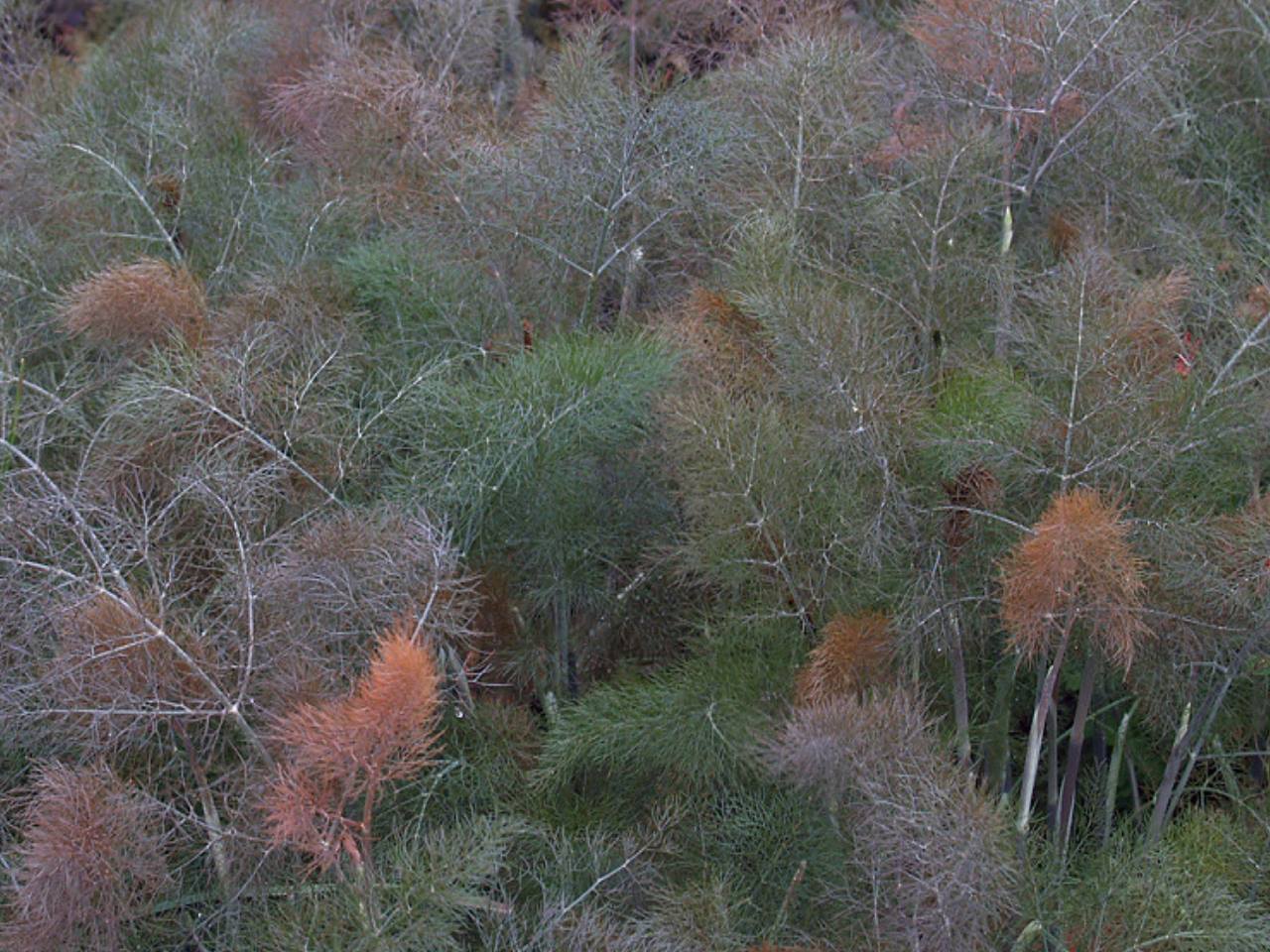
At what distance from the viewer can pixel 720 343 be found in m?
2.09

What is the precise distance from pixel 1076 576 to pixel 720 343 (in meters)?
0.68

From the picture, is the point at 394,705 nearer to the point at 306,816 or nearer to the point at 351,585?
the point at 306,816

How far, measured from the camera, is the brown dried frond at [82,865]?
1572mm

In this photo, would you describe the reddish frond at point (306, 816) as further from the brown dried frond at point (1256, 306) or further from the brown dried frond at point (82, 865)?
the brown dried frond at point (1256, 306)

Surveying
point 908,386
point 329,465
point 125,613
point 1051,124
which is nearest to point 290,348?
point 329,465

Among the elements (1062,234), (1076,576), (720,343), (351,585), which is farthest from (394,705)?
(1062,234)

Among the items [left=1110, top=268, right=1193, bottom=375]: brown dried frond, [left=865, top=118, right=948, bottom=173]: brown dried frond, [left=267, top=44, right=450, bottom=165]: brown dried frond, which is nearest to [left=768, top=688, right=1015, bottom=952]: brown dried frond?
[left=1110, top=268, right=1193, bottom=375]: brown dried frond

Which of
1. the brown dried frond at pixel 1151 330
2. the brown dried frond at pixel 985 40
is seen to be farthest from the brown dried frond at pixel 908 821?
the brown dried frond at pixel 985 40

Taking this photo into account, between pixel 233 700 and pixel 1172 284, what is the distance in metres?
1.28

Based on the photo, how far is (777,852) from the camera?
1831 millimetres

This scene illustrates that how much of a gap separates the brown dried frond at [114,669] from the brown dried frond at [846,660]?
0.68 m

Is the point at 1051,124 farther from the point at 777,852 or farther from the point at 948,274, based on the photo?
the point at 777,852

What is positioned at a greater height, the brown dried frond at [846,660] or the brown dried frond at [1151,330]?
the brown dried frond at [1151,330]

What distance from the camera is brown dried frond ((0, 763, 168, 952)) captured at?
157 centimetres
